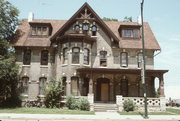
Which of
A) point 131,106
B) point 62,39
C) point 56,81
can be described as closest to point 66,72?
point 56,81

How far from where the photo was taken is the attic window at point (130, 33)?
26.7m

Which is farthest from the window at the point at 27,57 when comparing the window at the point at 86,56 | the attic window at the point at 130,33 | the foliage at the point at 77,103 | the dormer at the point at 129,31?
the attic window at the point at 130,33

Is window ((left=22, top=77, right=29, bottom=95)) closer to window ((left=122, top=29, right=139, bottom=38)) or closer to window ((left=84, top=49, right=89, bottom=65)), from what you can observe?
window ((left=84, top=49, right=89, bottom=65))

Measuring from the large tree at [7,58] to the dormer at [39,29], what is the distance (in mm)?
1996

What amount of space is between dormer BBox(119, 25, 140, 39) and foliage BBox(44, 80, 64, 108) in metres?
10.5

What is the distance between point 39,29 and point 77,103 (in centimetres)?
1113

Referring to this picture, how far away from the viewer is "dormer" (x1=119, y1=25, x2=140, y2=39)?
2656 cm

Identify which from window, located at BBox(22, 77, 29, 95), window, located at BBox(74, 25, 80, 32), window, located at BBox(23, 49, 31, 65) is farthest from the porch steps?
window, located at BBox(23, 49, 31, 65)

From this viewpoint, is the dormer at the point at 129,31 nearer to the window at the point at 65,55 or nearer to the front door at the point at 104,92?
the front door at the point at 104,92

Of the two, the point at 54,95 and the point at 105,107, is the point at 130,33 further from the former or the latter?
the point at 54,95

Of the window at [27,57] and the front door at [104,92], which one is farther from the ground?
the window at [27,57]

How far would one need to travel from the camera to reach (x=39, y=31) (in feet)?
85.3

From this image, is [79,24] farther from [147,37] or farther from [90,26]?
[147,37]

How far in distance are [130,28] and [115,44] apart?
133 inches
